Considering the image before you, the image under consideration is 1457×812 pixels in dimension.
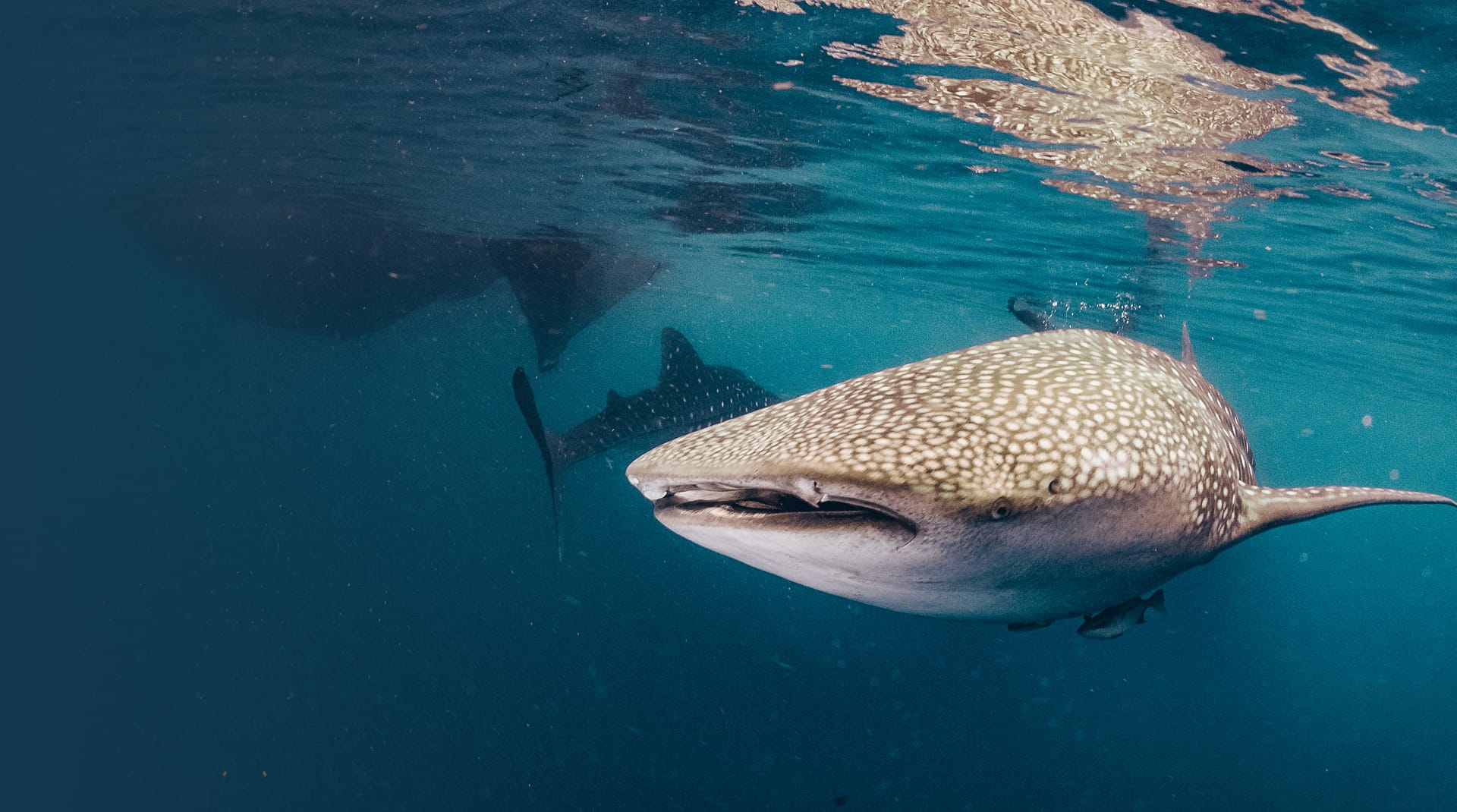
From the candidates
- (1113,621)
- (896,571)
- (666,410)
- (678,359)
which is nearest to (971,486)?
(896,571)

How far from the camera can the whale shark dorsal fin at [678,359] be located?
29.1 feet

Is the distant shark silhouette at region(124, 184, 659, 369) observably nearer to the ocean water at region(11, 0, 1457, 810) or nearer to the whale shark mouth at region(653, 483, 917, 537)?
the ocean water at region(11, 0, 1457, 810)

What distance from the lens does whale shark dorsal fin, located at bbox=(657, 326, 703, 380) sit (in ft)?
29.1

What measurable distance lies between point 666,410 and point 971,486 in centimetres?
685

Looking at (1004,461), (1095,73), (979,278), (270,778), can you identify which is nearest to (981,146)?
(1095,73)

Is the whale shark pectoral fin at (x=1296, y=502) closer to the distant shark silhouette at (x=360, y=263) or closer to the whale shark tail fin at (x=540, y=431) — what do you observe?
the whale shark tail fin at (x=540, y=431)

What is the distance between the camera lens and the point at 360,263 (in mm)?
20281

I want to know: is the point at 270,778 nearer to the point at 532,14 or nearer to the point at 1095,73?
the point at 532,14

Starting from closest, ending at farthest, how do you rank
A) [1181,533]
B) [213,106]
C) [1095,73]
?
[1181,533]
[1095,73]
[213,106]

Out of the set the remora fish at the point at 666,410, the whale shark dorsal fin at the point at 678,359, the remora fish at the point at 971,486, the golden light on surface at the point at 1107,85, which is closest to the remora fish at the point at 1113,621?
the remora fish at the point at 971,486

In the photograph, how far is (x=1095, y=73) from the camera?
24.3 feet

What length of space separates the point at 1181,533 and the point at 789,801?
15559mm

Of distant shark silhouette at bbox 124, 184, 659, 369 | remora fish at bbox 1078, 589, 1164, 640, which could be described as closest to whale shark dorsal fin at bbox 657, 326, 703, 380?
remora fish at bbox 1078, 589, 1164, 640

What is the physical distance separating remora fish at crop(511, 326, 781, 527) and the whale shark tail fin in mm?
12
